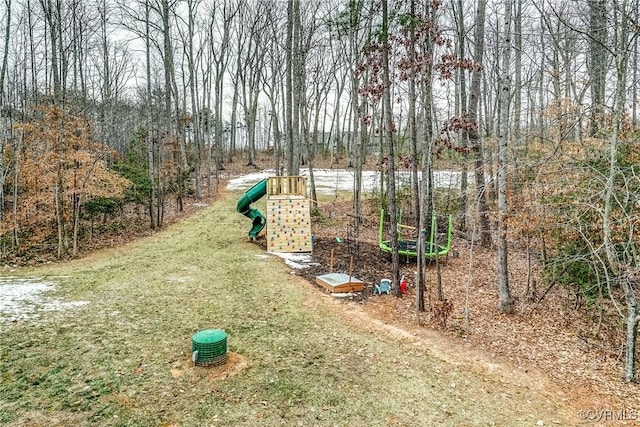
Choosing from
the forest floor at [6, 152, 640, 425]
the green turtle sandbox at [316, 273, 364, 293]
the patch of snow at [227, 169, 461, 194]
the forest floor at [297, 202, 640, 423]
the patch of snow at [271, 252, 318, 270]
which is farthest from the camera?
the patch of snow at [227, 169, 461, 194]

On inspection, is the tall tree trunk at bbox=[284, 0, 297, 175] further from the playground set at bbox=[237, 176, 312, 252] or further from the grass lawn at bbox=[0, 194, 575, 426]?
the grass lawn at bbox=[0, 194, 575, 426]

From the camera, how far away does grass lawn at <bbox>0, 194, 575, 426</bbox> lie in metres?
4.21

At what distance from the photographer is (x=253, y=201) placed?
1255 cm

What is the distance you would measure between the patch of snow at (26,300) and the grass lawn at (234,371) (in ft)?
0.65

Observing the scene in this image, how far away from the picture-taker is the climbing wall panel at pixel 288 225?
11.6m

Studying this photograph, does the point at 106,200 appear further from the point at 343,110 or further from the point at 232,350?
the point at 343,110

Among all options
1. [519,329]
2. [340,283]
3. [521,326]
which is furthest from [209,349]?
[521,326]

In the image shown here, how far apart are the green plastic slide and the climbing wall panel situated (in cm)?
61

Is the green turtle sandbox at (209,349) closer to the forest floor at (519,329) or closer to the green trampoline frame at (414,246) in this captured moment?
the forest floor at (519,329)

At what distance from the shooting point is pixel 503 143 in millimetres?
6801

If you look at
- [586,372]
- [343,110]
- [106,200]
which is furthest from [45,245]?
[343,110]

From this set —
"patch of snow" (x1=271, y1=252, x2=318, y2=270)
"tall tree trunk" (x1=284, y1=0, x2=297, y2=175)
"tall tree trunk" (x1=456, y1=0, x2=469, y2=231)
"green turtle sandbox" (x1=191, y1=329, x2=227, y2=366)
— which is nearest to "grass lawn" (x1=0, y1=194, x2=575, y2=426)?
"green turtle sandbox" (x1=191, y1=329, x2=227, y2=366)

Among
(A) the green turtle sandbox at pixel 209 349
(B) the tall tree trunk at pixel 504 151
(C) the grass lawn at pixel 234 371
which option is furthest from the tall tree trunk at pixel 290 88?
(A) the green turtle sandbox at pixel 209 349

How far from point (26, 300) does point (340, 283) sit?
6053 millimetres
